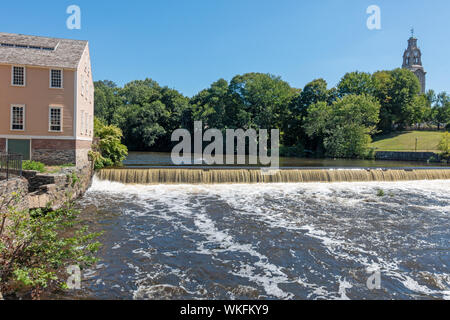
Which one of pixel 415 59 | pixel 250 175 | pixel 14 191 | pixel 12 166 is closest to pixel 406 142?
pixel 250 175

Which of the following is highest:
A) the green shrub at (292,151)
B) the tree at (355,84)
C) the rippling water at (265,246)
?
the tree at (355,84)

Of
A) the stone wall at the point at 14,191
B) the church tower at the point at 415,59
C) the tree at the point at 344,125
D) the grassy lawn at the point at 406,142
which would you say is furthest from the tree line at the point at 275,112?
the church tower at the point at 415,59

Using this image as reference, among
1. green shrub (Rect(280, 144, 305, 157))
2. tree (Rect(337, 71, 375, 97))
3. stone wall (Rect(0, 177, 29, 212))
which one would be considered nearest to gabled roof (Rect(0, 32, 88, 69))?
stone wall (Rect(0, 177, 29, 212))

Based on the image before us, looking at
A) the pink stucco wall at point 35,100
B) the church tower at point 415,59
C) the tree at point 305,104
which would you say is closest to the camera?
the pink stucco wall at point 35,100

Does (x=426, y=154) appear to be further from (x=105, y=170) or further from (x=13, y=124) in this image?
(x=13, y=124)

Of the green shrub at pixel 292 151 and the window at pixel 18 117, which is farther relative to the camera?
the green shrub at pixel 292 151

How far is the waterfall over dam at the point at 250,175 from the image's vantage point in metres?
18.4

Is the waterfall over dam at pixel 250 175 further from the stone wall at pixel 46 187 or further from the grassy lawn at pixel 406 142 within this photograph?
the grassy lawn at pixel 406 142

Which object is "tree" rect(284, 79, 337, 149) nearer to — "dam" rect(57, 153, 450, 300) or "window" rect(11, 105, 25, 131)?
"dam" rect(57, 153, 450, 300)

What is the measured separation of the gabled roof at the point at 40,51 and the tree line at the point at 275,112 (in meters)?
31.1

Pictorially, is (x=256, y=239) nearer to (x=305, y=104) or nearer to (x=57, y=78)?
(x=57, y=78)

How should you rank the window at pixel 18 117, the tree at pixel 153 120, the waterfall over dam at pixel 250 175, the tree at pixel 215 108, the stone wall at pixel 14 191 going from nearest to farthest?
the stone wall at pixel 14 191, the window at pixel 18 117, the waterfall over dam at pixel 250 175, the tree at pixel 215 108, the tree at pixel 153 120

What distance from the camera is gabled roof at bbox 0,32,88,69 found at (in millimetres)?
18406
